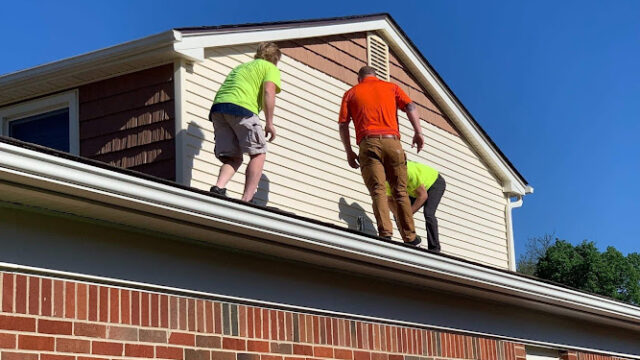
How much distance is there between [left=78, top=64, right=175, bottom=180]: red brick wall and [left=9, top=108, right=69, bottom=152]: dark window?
329mm

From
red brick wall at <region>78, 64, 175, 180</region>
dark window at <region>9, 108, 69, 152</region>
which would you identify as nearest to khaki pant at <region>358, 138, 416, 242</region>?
red brick wall at <region>78, 64, 175, 180</region>

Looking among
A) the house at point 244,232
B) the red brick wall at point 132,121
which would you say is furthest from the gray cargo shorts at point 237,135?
the red brick wall at point 132,121

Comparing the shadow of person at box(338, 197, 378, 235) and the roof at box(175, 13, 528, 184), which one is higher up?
the roof at box(175, 13, 528, 184)

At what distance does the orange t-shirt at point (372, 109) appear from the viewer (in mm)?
9125

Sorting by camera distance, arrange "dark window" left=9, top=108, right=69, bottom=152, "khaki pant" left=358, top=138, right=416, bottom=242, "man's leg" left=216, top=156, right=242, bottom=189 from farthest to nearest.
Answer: "dark window" left=9, top=108, right=69, bottom=152, "khaki pant" left=358, top=138, right=416, bottom=242, "man's leg" left=216, top=156, right=242, bottom=189

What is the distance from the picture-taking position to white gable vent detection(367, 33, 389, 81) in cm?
1271

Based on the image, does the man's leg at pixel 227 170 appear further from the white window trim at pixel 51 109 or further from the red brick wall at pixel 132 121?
the white window trim at pixel 51 109

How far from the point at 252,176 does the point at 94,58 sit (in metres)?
2.76

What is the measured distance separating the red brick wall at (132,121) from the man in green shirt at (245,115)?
4.37ft

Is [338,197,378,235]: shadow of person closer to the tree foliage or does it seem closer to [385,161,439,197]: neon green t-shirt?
[385,161,439,197]: neon green t-shirt

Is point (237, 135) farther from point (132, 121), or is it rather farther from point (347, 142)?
point (132, 121)

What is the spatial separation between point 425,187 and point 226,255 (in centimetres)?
468

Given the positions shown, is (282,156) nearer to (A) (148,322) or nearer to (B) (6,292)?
(A) (148,322)

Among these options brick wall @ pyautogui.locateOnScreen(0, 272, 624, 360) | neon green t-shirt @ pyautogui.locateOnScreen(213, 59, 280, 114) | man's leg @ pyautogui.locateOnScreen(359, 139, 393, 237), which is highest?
neon green t-shirt @ pyautogui.locateOnScreen(213, 59, 280, 114)
